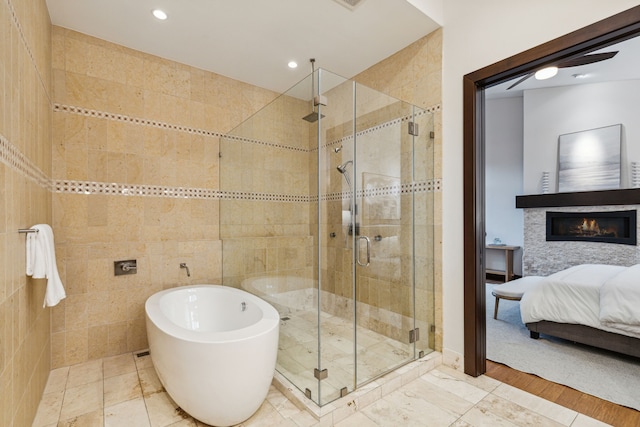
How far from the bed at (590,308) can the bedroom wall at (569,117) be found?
7.83 feet

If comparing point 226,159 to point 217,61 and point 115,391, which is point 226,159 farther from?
point 115,391

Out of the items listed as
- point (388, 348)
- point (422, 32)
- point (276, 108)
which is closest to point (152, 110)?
point (276, 108)

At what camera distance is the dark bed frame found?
7.40 ft

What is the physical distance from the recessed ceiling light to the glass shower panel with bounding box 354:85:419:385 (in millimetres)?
1519

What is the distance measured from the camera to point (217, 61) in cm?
281

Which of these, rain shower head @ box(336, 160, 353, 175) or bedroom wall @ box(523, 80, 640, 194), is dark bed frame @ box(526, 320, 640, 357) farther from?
bedroom wall @ box(523, 80, 640, 194)

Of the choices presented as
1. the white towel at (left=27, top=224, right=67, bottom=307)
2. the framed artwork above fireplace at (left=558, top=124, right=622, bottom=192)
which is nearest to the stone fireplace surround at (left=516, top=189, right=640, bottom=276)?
the framed artwork above fireplace at (left=558, top=124, right=622, bottom=192)

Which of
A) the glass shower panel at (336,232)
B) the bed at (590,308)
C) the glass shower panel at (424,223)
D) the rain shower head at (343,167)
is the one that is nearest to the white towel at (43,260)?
the glass shower panel at (336,232)

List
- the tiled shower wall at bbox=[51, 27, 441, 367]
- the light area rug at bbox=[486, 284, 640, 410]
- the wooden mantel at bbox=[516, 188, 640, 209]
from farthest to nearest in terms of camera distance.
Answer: the wooden mantel at bbox=[516, 188, 640, 209]
the tiled shower wall at bbox=[51, 27, 441, 367]
the light area rug at bbox=[486, 284, 640, 410]

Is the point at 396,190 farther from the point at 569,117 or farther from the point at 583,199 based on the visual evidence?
the point at 569,117

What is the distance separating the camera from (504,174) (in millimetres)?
5602

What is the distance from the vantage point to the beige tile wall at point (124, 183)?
2.33 meters

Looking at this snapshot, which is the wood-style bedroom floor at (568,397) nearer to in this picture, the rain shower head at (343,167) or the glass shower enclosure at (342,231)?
the glass shower enclosure at (342,231)

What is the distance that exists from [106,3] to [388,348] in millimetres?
3170
